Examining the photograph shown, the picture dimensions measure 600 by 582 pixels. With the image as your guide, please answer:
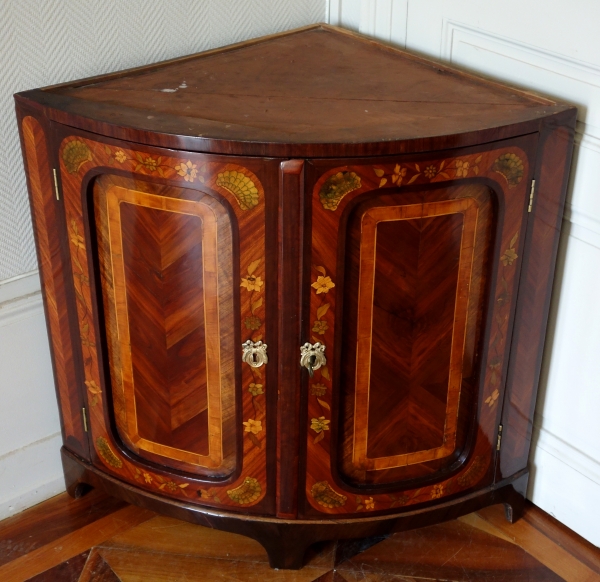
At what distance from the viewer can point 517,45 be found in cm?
133

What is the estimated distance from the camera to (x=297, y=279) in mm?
1187

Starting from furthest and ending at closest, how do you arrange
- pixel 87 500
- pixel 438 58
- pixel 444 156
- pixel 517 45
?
pixel 87 500, pixel 438 58, pixel 517 45, pixel 444 156

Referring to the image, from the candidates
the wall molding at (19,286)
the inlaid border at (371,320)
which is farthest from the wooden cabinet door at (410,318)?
the wall molding at (19,286)

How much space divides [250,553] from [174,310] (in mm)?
466

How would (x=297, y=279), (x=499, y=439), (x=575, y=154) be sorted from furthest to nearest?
1. (x=499, y=439)
2. (x=575, y=154)
3. (x=297, y=279)

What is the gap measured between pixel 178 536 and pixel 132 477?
164 millimetres

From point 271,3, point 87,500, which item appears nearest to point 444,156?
point 271,3

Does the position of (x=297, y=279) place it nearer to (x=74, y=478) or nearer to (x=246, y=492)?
(x=246, y=492)

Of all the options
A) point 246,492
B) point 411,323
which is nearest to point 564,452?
point 411,323

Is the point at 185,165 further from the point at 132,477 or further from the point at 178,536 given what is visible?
the point at 178,536

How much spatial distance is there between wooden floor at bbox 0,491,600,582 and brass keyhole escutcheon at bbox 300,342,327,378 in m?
0.40

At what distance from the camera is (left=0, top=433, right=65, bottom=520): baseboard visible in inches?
60.6

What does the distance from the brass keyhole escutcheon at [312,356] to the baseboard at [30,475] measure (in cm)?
58

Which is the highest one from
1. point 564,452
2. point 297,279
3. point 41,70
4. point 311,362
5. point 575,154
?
point 41,70
